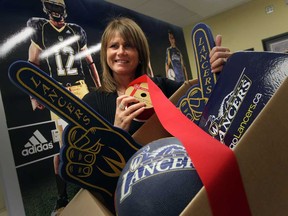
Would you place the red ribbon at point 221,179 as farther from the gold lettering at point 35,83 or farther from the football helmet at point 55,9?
the football helmet at point 55,9

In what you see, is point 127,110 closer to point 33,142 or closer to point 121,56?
point 121,56

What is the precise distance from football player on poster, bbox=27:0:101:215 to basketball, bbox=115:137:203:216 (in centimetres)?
192


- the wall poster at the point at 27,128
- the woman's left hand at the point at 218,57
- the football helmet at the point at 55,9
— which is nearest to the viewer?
the woman's left hand at the point at 218,57

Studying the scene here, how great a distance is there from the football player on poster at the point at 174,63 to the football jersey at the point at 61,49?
74.6 inches

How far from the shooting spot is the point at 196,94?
0.78 meters

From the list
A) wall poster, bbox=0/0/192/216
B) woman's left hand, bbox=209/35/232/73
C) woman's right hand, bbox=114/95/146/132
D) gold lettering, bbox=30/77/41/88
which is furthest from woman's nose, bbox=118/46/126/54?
wall poster, bbox=0/0/192/216

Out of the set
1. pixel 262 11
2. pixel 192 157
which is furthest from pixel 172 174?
pixel 262 11

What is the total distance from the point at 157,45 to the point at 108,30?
3.23 m

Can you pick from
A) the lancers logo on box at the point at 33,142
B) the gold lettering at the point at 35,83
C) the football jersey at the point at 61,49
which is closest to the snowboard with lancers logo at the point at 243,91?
the gold lettering at the point at 35,83

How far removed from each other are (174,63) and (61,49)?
8.17ft

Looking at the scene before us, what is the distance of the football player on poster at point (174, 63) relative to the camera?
14.4 feet

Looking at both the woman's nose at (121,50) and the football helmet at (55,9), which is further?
the football helmet at (55,9)

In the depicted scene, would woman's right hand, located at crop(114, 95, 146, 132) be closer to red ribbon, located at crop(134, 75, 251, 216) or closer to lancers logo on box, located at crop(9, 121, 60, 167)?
red ribbon, located at crop(134, 75, 251, 216)

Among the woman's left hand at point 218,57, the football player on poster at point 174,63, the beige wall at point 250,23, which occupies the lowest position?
the woman's left hand at point 218,57
